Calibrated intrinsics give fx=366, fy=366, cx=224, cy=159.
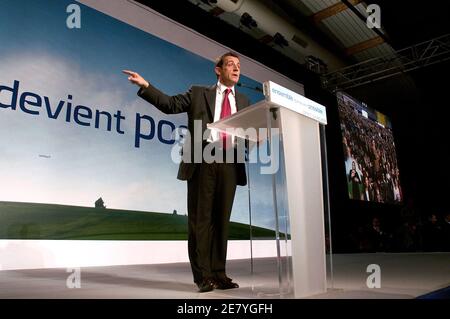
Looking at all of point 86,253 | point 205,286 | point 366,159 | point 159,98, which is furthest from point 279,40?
point 205,286

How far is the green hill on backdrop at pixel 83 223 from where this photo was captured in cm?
317

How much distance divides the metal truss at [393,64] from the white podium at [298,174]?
5.32 metres

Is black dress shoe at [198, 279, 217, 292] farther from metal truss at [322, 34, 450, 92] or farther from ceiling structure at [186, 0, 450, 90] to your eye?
metal truss at [322, 34, 450, 92]

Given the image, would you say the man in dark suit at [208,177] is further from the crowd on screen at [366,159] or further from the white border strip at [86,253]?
the crowd on screen at [366,159]

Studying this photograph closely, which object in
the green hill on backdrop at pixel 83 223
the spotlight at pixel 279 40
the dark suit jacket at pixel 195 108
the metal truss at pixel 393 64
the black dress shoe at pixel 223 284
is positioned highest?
the spotlight at pixel 279 40

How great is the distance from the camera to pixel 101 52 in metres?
3.98

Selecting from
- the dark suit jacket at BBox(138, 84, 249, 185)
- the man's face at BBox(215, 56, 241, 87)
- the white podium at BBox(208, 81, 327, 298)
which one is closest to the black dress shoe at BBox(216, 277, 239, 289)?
the white podium at BBox(208, 81, 327, 298)

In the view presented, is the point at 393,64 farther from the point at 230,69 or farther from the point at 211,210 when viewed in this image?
the point at 211,210

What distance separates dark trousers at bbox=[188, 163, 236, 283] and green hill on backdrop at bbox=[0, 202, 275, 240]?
206cm

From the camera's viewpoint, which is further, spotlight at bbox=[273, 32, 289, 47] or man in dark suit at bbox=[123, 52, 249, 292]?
spotlight at bbox=[273, 32, 289, 47]

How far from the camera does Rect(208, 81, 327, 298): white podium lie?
4.88 feet

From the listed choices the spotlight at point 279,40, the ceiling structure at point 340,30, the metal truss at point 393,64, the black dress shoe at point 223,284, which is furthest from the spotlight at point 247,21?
the black dress shoe at point 223,284

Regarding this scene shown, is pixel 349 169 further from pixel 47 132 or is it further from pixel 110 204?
pixel 47 132

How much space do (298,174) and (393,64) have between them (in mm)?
5868
